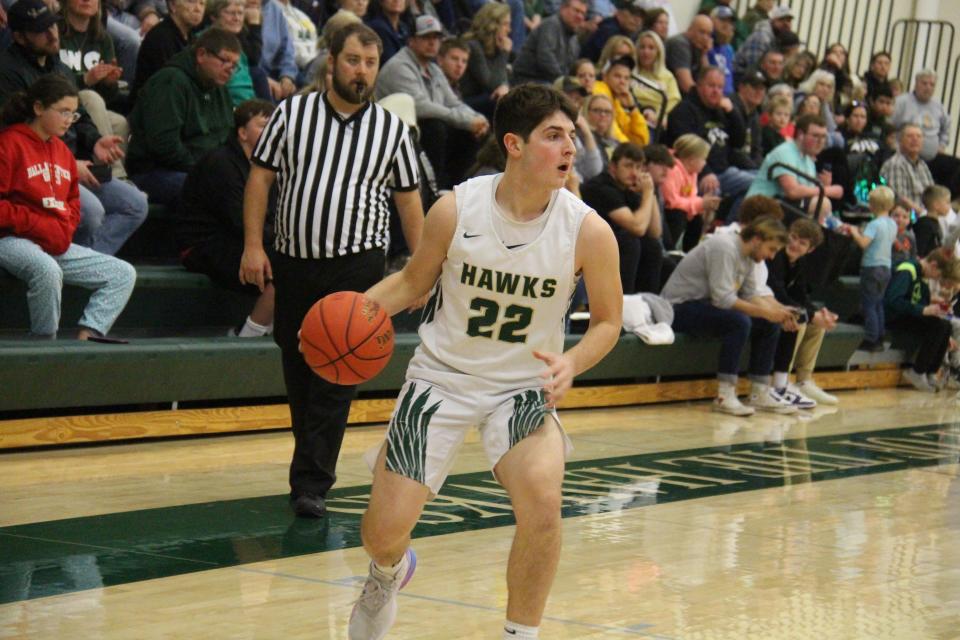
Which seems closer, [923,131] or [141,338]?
[141,338]

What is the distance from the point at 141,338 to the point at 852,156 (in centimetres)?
859

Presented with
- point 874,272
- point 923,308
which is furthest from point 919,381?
point 874,272

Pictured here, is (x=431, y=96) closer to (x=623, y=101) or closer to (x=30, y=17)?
(x=623, y=101)

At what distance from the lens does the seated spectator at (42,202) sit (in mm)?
6598

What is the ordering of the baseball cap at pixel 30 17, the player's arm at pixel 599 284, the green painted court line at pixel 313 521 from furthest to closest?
the baseball cap at pixel 30 17
the green painted court line at pixel 313 521
the player's arm at pixel 599 284

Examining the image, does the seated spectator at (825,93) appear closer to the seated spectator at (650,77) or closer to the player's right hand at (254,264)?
the seated spectator at (650,77)

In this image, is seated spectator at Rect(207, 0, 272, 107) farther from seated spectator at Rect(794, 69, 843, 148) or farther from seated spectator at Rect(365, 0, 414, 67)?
seated spectator at Rect(794, 69, 843, 148)

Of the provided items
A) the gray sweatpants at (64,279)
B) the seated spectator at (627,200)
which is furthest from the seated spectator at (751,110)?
the gray sweatpants at (64,279)

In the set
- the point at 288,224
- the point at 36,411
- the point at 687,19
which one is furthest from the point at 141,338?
the point at 687,19

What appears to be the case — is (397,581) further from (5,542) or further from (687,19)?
(687,19)

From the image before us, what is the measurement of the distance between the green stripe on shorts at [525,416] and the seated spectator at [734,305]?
5.98m

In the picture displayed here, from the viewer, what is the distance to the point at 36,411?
6953mm

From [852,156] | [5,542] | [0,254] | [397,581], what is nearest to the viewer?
[397,581]

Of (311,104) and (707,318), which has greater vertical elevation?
(311,104)
